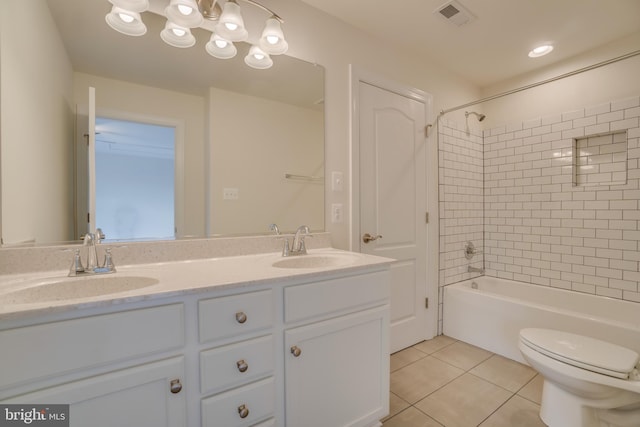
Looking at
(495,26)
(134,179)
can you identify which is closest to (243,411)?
(134,179)

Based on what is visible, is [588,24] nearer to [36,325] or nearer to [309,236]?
[309,236]

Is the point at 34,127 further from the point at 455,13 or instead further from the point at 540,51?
the point at 540,51

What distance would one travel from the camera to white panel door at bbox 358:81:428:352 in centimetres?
201

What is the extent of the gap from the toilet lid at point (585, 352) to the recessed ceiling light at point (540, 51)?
7.06 feet

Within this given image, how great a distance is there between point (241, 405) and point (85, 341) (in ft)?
1.77

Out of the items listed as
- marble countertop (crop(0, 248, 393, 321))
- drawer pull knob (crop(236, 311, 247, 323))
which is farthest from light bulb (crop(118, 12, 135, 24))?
drawer pull knob (crop(236, 311, 247, 323))

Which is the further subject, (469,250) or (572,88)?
(469,250)

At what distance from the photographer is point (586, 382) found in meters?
1.23

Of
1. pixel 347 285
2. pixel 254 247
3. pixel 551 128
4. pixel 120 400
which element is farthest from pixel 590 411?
pixel 551 128

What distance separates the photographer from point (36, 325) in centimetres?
70

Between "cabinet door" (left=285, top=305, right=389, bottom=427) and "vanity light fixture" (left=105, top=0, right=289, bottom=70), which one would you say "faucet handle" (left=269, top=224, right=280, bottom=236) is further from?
"vanity light fixture" (left=105, top=0, right=289, bottom=70)

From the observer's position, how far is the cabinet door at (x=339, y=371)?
1096 millimetres

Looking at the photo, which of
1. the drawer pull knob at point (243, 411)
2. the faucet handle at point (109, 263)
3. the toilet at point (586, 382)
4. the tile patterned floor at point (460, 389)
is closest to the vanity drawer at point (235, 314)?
the drawer pull knob at point (243, 411)

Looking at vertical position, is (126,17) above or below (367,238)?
above
